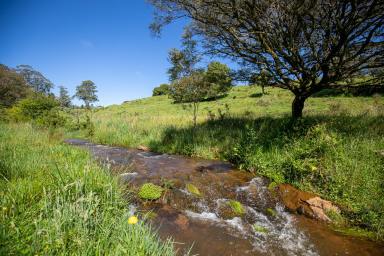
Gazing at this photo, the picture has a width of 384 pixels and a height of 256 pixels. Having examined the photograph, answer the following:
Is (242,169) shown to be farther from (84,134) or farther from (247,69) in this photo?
(84,134)

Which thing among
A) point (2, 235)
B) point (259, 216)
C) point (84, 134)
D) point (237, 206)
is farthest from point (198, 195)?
point (84, 134)

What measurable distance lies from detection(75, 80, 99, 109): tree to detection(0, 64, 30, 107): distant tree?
1816cm

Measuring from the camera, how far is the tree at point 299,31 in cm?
566

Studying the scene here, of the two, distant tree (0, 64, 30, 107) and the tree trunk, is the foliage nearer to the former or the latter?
the tree trunk

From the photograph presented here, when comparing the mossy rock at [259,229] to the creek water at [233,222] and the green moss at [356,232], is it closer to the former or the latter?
the creek water at [233,222]

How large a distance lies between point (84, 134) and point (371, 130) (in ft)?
56.9

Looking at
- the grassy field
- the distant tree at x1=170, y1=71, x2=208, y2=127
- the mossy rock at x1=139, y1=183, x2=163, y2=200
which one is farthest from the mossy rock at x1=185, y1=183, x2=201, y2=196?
the distant tree at x1=170, y1=71, x2=208, y2=127

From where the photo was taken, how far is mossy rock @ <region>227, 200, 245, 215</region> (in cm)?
461

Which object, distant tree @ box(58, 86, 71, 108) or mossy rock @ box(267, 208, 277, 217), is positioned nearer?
mossy rock @ box(267, 208, 277, 217)

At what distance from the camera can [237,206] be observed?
474 centimetres

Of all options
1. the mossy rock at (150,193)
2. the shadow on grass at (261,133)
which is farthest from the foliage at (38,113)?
the mossy rock at (150,193)

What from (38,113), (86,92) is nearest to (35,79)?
(86,92)

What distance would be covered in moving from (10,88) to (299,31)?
5490 cm

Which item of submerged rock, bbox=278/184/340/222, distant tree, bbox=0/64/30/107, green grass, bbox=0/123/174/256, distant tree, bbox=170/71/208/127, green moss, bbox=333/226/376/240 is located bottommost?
green moss, bbox=333/226/376/240
